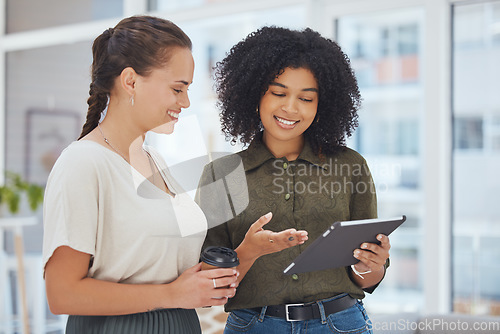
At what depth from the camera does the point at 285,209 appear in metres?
1.30

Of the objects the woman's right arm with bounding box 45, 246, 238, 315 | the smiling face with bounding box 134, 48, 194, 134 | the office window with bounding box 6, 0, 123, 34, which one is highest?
the office window with bounding box 6, 0, 123, 34

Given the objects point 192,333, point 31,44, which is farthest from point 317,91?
point 31,44

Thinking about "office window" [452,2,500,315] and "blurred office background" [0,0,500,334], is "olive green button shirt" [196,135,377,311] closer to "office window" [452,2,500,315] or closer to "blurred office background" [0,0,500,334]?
"blurred office background" [0,0,500,334]

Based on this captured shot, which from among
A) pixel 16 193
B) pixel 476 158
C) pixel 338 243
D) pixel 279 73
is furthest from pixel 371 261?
pixel 16 193

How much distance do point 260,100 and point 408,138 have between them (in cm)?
167

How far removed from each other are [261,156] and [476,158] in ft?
5.71

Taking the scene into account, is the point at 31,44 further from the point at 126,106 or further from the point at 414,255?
the point at 126,106

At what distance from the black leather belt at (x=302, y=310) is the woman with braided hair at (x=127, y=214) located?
0.22 meters

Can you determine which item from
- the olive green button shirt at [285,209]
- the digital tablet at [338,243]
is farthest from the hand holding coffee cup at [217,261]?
the olive green button shirt at [285,209]

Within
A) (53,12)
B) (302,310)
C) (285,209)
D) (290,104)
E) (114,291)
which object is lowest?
Result: (302,310)

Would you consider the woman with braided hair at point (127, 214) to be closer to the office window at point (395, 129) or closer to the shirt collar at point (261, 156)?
the shirt collar at point (261, 156)

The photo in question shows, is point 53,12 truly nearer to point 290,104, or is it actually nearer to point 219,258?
point 290,104

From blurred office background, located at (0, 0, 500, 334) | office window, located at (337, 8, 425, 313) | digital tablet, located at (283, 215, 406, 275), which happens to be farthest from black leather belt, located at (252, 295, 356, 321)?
office window, located at (337, 8, 425, 313)

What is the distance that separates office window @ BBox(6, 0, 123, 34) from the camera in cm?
372
